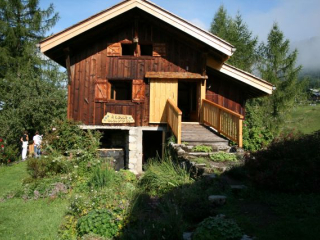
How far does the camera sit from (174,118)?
10.4m

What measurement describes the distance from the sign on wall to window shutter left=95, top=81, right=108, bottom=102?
0.73 meters

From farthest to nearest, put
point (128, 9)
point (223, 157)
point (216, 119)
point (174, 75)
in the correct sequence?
point (174, 75) → point (128, 9) → point (216, 119) → point (223, 157)

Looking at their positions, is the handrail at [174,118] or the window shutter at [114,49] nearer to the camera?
the handrail at [174,118]

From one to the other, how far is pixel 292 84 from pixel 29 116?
2256cm

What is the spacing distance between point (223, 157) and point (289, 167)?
283 cm

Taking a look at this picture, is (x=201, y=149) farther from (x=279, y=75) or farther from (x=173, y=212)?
(x=279, y=75)

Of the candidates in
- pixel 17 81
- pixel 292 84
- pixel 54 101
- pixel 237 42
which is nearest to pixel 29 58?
pixel 17 81

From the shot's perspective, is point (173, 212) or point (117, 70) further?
point (117, 70)

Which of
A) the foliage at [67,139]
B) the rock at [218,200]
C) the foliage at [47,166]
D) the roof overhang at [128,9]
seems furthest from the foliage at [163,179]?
the roof overhang at [128,9]

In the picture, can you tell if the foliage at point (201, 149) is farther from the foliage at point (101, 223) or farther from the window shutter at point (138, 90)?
the foliage at point (101, 223)

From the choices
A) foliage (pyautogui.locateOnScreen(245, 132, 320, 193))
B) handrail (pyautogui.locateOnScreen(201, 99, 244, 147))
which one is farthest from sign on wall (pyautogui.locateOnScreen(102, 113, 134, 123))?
foliage (pyautogui.locateOnScreen(245, 132, 320, 193))

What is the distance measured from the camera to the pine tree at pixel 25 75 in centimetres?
1840

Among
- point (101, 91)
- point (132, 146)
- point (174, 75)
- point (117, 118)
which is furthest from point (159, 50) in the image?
point (132, 146)

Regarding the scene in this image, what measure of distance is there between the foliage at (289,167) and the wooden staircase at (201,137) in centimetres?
339
